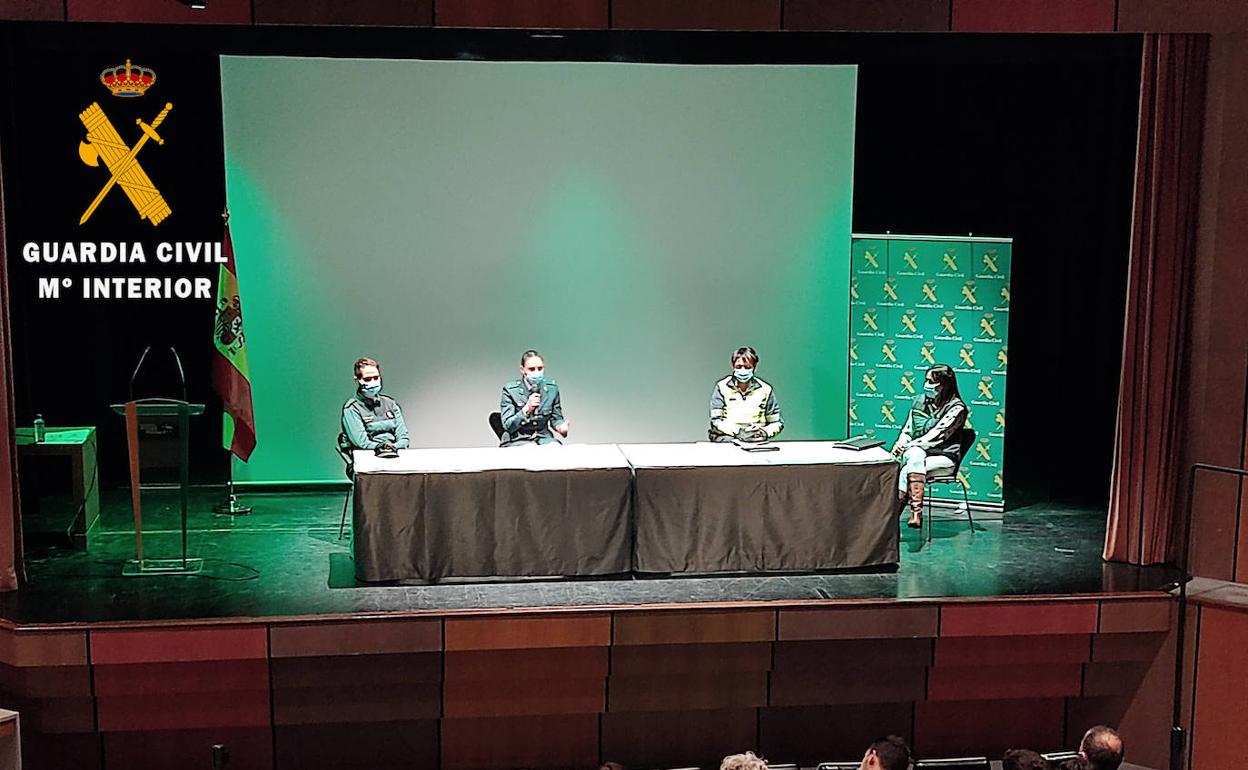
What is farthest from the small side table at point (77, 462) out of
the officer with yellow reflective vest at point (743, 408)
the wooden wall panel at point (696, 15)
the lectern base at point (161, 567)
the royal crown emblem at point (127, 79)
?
the wooden wall panel at point (696, 15)

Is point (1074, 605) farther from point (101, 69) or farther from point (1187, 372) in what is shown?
point (101, 69)

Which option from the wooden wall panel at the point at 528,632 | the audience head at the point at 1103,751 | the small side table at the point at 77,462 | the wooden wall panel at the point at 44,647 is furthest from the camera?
the small side table at the point at 77,462

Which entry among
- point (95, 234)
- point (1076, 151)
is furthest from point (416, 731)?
point (1076, 151)

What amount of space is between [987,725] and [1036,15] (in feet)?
11.4

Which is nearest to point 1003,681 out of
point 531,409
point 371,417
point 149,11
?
point 531,409

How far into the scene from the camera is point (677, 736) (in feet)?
22.7

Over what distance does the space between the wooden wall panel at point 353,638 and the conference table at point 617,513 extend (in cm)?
52

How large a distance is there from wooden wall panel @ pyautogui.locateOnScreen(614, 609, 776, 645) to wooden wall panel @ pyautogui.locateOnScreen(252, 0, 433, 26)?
2973 millimetres

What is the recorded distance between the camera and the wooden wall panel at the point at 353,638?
6.35 m

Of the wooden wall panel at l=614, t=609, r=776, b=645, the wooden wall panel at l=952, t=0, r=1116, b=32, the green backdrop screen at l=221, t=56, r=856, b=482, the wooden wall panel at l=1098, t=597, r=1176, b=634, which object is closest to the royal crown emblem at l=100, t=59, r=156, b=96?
the green backdrop screen at l=221, t=56, r=856, b=482

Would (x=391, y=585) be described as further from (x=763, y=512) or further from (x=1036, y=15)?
(x=1036, y=15)

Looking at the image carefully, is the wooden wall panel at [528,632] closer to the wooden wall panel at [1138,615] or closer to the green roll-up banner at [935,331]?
the wooden wall panel at [1138,615]

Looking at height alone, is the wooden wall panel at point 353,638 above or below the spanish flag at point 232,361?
below

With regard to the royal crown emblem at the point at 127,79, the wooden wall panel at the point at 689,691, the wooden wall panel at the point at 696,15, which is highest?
the wooden wall panel at the point at 696,15
